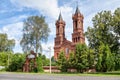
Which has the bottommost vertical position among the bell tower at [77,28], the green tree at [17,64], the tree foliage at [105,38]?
the green tree at [17,64]

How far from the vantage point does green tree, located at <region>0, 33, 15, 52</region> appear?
88.9 m

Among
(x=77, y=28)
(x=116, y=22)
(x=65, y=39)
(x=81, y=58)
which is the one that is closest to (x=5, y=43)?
(x=65, y=39)

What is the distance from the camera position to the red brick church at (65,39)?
98375 millimetres

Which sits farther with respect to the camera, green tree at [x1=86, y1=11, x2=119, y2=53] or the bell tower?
the bell tower

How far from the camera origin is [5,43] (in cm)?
8975

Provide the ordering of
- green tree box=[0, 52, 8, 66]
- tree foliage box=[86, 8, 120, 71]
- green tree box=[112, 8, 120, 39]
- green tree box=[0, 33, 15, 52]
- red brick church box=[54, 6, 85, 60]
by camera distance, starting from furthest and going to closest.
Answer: red brick church box=[54, 6, 85, 60] < green tree box=[0, 33, 15, 52] < green tree box=[0, 52, 8, 66] < tree foliage box=[86, 8, 120, 71] < green tree box=[112, 8, 120, 39]

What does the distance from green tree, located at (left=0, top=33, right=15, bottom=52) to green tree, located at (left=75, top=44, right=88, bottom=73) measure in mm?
39324

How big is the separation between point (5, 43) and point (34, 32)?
1001 inches

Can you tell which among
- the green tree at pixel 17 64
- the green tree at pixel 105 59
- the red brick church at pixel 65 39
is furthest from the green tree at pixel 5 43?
the green tree at pixel 105 59

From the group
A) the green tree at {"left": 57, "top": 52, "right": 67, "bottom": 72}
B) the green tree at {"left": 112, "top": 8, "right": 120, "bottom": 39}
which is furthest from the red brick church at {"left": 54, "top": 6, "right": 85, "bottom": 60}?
the green tree at {"left": 112, "top": 8, "right": 120, "bottom": 39}

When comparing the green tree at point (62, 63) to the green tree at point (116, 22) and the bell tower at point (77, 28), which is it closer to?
the green tree at point (116, 22)

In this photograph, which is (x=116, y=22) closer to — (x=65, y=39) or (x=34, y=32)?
(x=34, y=32)

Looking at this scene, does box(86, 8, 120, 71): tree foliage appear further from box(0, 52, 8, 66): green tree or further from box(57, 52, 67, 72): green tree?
box(0, 52, 8, 66): green tree

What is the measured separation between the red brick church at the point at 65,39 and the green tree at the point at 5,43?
18.8 m
